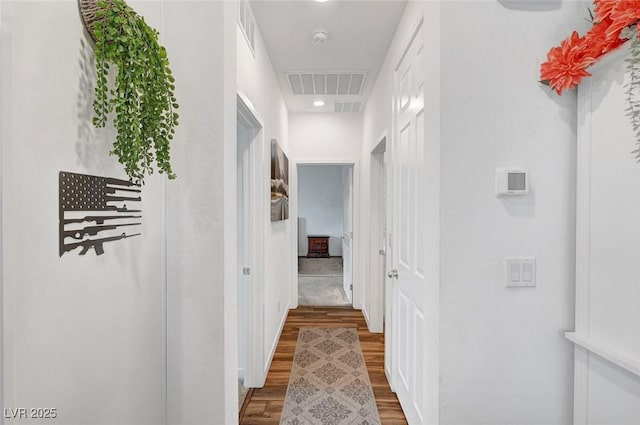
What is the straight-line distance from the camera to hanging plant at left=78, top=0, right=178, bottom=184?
90 centimetres

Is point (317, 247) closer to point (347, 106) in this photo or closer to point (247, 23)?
point (347, 106)

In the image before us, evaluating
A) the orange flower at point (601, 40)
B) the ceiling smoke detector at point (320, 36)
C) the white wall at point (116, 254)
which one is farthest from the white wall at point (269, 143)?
the orange flower at point (601, 40)

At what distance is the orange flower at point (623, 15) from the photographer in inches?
38.4

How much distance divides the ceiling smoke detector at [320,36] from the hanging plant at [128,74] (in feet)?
5.16

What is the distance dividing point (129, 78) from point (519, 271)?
1.54 m

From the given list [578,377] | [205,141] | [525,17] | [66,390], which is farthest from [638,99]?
[66,390]

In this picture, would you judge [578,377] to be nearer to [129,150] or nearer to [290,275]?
[129,150]

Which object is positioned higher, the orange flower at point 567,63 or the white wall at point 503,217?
the orange flower at point 567,63

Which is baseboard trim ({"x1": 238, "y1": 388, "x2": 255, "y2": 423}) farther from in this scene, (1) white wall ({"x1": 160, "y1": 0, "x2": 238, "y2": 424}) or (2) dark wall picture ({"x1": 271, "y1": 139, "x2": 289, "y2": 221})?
(2) dark wall picture ({"x1": 271, "y1": 139, "x2": 289, "y2": 221})

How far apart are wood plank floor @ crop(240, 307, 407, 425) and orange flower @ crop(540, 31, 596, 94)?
6.65 ft

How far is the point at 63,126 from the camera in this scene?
2.75ft

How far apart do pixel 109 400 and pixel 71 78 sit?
0.96 m

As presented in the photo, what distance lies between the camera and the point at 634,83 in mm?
1021

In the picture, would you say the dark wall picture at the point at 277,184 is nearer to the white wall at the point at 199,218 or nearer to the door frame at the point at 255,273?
the door frame at the point at 255,273
